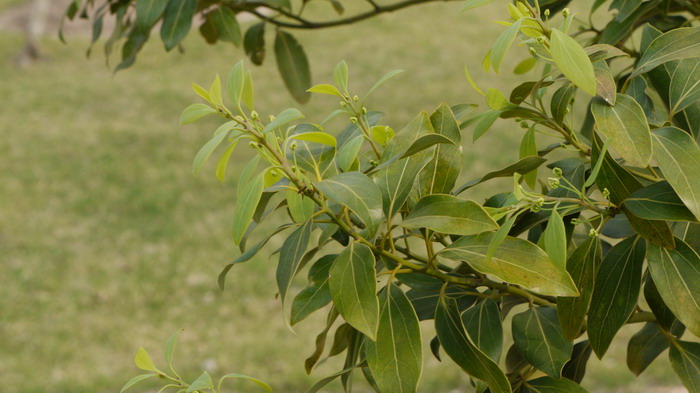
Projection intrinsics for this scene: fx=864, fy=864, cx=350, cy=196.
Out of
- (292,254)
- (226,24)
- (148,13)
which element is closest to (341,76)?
(292,254)

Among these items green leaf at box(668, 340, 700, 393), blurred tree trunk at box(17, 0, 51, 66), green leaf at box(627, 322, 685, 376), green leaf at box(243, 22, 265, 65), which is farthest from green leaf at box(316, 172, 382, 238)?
blurred tree trunk at box(17, 0, 51, 66)

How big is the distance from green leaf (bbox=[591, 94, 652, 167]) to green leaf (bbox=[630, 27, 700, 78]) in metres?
0.09

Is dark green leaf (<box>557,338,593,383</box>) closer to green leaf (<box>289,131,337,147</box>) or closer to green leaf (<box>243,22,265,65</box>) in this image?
green leaf (<box>289,131,337,147</box>)

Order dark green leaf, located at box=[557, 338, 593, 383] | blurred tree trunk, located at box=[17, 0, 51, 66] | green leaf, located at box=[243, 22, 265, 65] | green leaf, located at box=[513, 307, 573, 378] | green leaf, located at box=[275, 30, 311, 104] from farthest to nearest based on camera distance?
blurred tree trunk, located at box=[17, 0, 51, 66] < green leaf, located at box=[275, 30, 311, 104] < green leaf, located at box=[243, 22, 265, 65] < dark green leaf, located at box=[557, 338, 593, 383] < green leaf, located at box=[513, 307, 573, 378]

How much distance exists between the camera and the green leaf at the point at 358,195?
2.36ft

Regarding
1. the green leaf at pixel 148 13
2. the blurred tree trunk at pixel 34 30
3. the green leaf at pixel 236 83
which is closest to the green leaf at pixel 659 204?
the green leaf at pixel 236 83

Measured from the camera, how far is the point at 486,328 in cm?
89

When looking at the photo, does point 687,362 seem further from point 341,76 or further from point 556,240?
point 341,76

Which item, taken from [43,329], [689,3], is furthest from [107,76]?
[689,3]

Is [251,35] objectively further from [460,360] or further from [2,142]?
[2,142]

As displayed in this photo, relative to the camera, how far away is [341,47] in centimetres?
840

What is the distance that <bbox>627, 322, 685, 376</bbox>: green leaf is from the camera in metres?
1.21

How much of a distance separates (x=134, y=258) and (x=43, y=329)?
2.59 feet

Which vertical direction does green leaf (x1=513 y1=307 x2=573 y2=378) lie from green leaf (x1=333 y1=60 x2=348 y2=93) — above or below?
below
